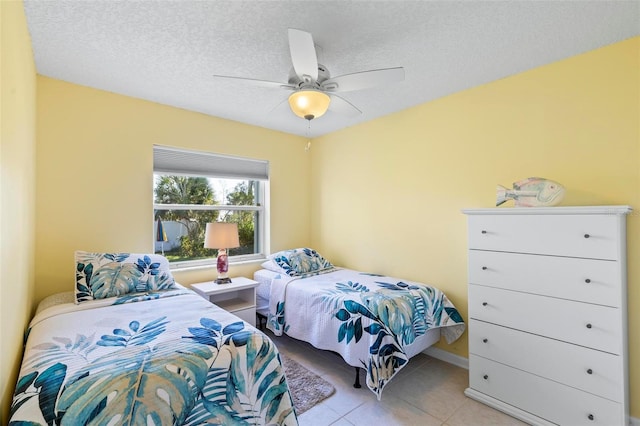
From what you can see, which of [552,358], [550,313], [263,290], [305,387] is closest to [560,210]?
[550,313]

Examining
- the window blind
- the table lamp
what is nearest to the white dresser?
the table lamp

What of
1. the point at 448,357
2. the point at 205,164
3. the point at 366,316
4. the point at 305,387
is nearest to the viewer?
the point at 366,316

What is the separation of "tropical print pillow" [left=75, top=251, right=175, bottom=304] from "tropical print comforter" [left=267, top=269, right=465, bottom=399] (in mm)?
1075

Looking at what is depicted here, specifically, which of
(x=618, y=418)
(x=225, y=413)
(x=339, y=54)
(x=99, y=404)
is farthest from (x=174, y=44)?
(x=618, y=418)

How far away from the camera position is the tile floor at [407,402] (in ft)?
6.23

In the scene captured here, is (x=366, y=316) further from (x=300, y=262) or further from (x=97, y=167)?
(x=97, y=167)

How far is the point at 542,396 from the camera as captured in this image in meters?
1.83

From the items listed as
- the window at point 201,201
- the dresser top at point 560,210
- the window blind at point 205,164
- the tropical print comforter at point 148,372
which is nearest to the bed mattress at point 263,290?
the window at point 201,201

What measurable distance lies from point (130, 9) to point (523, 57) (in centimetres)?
251

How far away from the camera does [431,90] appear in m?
2.59

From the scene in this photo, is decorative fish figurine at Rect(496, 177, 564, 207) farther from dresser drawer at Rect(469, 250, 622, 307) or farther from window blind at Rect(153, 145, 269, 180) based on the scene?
window blind at Rect(153, 145, 269, 180)

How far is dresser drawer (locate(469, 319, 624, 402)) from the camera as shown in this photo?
1.63 meters

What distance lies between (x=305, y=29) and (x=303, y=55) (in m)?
0.30

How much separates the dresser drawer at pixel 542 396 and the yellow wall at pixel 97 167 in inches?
105
